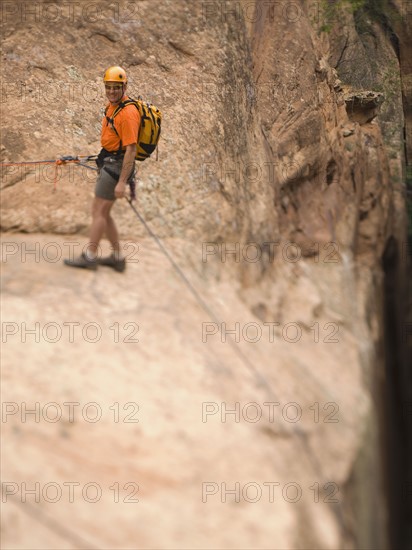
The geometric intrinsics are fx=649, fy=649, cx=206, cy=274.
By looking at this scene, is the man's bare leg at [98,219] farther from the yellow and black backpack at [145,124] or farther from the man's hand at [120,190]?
the yellow and black backpack at [145,124]

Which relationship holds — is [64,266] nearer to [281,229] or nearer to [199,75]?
[281,229]

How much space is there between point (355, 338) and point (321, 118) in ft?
15.4

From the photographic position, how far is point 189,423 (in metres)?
5.77

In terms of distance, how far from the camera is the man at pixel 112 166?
6.79m

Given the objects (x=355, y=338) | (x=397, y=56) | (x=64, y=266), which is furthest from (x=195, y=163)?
(x=397, y=56)

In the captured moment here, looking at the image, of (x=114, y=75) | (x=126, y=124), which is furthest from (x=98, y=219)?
(x=114, y=75)

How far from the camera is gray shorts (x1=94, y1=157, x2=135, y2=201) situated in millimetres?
7016

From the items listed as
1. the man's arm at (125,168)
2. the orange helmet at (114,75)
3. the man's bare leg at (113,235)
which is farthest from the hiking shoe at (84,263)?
the orange helmet at (114,75)

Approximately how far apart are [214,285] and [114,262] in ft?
3.89

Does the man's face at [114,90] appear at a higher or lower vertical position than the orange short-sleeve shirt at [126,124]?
higher

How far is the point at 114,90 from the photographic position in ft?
22.4

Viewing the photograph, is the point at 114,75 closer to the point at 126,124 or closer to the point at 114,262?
the point at 126,124

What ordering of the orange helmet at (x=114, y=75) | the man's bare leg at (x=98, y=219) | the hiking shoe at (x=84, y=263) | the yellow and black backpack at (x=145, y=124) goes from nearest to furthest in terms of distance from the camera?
the orange helmet at (x=114, y=75) → the yellow and black backpack at (x=145, y=124) → the man's bare leg at (x=98, y=219) → the hiking shoe at (x=84, y=263)

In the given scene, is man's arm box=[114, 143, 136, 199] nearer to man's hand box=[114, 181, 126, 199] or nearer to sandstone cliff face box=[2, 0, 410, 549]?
→ man's hand box=[114, 181, 126, 199]
